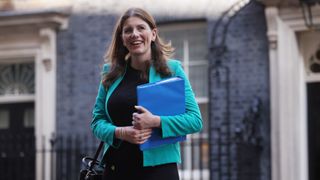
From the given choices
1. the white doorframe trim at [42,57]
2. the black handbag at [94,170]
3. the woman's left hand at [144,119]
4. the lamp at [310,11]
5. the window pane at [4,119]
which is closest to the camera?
the woman's left hand at [144,119]

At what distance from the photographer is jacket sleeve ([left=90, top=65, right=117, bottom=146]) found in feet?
12.7

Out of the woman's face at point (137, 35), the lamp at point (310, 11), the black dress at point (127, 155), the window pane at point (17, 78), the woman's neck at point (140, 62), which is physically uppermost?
the lamp at point (310, 11)

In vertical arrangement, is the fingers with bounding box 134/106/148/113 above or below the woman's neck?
below

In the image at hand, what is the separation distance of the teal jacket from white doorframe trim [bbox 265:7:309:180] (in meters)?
6.01

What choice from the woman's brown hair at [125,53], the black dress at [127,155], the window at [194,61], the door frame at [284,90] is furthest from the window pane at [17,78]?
the black dress at [127,155]

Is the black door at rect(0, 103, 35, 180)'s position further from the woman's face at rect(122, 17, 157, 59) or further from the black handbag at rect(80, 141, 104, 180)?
the woman's face at rect(122, 17, 157, 59)

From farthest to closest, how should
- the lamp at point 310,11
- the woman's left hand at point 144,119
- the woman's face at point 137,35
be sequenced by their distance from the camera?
the lamp at point 310,11
the woman's face at point 137,35
the woman's left hand at point 144,119

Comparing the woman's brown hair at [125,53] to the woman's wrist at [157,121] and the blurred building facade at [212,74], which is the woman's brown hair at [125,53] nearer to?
the woman's wrist at [157,121]

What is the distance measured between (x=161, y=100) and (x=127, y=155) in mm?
335

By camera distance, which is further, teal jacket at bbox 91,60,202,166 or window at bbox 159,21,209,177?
window at bbox 159,21,209,177

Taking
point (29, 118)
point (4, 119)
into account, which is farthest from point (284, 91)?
point (4, 119)

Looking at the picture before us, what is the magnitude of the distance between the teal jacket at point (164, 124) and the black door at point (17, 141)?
7123 millimetres

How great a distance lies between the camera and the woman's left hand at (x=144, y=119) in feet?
12.1

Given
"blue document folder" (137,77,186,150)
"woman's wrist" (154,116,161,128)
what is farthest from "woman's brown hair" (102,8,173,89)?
"woman's wrist" (154,116,161,128)
